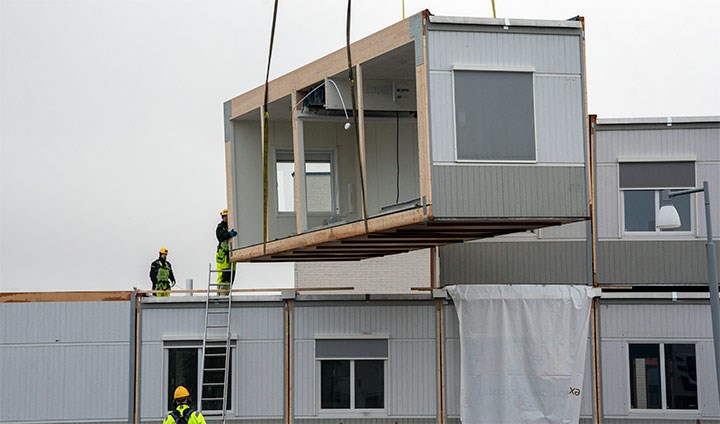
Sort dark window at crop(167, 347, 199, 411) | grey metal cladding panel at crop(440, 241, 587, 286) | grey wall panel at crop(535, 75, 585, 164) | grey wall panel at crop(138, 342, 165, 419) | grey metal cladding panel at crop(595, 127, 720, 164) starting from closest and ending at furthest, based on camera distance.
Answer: grey wall panel at crop(535, 75, 585, 164) → grey wall panel at crop(138, 342, 165, 419) → dark window at crop(167, 347, 199, 411) → grey metal cladding panel at crop(595, 127, 720, 164) → grey metal cladding panel at crop(440, 241, 587, 286)

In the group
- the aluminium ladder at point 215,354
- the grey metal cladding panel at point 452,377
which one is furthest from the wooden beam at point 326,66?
the grey metal cladding panel at point 452,377

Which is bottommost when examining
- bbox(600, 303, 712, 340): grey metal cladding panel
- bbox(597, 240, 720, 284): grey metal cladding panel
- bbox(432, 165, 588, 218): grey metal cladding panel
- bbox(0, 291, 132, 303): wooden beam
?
bbox(600, 303, 712, 340): grey metal cladding panel

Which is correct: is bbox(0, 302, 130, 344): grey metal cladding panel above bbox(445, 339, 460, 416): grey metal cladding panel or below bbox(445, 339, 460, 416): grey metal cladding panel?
above

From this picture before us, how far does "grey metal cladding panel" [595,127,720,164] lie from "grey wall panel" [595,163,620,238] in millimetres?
244

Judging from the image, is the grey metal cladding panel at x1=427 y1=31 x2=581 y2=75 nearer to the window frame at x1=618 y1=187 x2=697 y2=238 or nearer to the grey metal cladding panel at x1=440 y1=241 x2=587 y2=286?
the window frame at x1=618 y1=187 x2=697 y2=238

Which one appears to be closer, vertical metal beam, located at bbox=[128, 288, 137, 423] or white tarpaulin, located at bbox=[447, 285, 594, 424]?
white tarpaulin, located at bbox=[447, 285, 594, 424]

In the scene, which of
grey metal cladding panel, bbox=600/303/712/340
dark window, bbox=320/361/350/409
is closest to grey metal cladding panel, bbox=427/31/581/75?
grey metal cladding panel, bbox=600/303/712/340

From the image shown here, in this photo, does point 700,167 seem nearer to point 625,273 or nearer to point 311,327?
point 625,273

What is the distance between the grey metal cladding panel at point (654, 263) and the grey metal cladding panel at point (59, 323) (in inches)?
416

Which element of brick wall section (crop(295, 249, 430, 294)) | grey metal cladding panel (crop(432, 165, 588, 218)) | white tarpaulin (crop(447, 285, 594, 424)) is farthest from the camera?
brick wall section (crop(295, 249, 430, 294))

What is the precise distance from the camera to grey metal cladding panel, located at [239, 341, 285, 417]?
25.9m

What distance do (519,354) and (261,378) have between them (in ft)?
18.0

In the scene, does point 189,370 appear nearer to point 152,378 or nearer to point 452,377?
point 152,378

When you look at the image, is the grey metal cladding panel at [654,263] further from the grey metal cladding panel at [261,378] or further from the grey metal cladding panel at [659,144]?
the grey metal cladding panel at [261,378]
